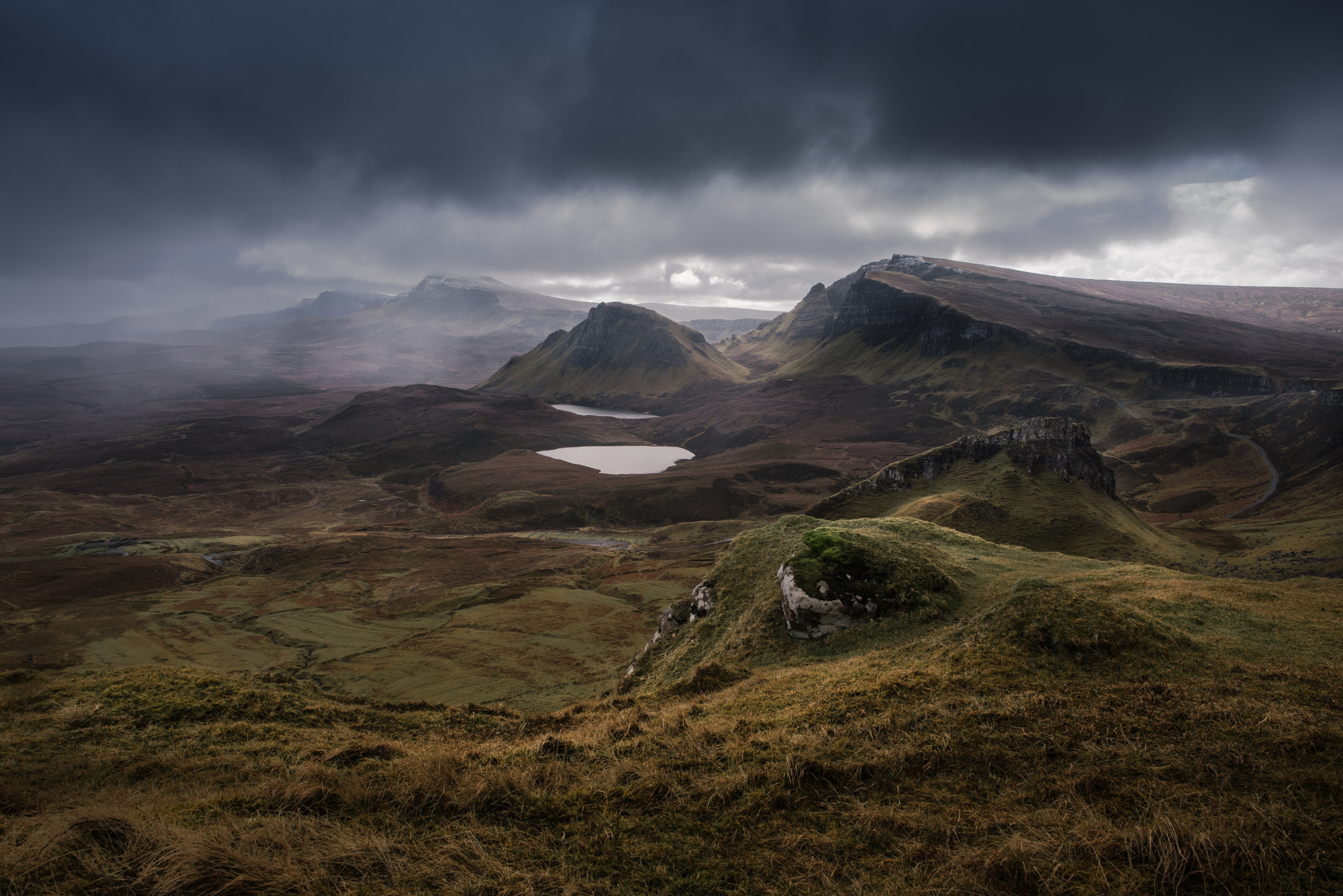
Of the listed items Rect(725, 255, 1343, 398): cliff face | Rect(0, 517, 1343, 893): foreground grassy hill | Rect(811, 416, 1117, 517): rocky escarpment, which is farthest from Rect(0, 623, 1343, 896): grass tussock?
Rect(725, 255, 1343, 398): cliff face

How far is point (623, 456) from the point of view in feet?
416

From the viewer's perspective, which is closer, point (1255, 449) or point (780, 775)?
point (780, 775)

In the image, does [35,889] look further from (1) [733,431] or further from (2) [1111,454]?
(1) [733,431]

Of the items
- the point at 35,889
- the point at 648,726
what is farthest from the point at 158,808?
the point at 648,726

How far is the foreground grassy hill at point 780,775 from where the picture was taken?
544 centimetres

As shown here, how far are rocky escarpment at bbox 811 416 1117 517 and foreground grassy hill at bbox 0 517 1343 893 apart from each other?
981 inches

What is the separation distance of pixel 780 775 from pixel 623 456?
119709 mm

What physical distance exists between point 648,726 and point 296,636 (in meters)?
36.1

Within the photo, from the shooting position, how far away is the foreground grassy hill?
5441 mm

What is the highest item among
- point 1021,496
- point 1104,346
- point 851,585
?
point 1104,346

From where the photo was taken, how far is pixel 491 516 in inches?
3233

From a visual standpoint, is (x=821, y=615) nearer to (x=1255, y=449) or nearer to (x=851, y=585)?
(x=851, y=585)

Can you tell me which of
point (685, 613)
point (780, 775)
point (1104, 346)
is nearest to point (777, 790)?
point (780, 775)

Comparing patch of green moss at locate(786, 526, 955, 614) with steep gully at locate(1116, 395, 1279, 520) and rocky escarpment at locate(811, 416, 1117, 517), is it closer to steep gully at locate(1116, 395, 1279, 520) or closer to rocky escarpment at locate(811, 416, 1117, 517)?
rocky escarpment at locate(811, 416, 1117, 517)
